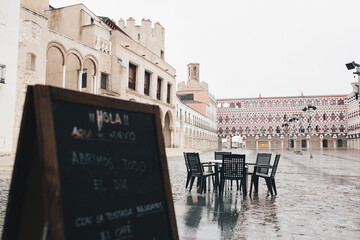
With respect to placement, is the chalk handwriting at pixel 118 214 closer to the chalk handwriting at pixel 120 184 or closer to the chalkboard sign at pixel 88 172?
the chalkboard sign at pixel 88 172

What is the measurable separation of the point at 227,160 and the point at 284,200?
1.62 m

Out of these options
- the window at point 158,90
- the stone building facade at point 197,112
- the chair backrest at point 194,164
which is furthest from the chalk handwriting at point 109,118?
the stone building facade at point 197,112

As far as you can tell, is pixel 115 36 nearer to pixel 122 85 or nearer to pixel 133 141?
pixel 122 85

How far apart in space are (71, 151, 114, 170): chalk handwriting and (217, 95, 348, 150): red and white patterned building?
72.2 m

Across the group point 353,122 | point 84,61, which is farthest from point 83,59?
point 353,122

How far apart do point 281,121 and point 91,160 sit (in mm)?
75579

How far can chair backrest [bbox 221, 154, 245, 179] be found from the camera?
7312 mm

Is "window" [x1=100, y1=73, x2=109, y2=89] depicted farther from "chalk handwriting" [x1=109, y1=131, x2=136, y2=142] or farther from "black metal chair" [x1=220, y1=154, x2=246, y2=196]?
"chalk handwriting" [x1=109, y1=131, x2=136, y2=142]

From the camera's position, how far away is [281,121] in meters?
73.2

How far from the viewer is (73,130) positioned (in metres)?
1.92

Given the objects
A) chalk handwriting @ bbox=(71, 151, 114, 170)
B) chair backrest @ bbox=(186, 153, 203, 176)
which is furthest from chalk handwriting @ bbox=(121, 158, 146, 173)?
chair backrest @ bbox=(186, 153, 203, 176)

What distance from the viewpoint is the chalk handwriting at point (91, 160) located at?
190cm

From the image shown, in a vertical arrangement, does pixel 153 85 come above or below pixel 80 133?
above

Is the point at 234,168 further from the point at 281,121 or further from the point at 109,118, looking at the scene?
the point at 281,121
